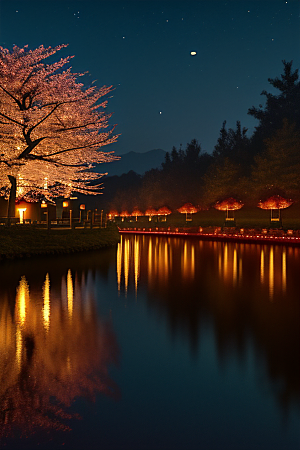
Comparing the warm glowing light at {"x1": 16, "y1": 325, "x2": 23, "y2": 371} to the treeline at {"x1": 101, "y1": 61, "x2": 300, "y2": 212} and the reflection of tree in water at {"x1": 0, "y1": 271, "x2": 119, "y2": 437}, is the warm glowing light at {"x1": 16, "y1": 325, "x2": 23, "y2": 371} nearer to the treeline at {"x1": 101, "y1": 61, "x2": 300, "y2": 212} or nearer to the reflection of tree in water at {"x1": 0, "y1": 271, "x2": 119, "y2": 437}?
the reflection of tree in water at {"x1": 0, "y1": 271, "x2": 119, "y2": 437}

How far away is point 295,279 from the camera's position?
42.5ft

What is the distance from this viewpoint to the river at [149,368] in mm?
3734

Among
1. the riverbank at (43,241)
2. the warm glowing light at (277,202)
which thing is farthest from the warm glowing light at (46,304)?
the warm glowing light at (277,202)

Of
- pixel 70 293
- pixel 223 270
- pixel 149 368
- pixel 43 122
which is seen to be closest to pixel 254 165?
pixel 43 122

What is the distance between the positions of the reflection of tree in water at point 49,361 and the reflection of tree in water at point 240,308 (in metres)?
1.54

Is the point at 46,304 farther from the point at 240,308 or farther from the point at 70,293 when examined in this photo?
the point at 240,308

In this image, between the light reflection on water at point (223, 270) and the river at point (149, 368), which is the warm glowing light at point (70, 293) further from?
the light reflection on water at point (223, 270)

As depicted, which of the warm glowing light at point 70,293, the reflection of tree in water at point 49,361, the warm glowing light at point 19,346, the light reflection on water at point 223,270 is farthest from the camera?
the light reflection on water at point 223,270

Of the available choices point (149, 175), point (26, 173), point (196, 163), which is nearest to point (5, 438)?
point (26, 173)

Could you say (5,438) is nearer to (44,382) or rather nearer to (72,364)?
(44,382)

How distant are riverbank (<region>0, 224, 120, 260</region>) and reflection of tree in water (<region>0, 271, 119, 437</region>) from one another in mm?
10312

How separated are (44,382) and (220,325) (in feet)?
12.1

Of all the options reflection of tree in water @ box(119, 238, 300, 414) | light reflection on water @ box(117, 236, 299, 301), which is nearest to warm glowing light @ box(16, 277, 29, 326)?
light reflection on water @ box(117, 236, 299, 301)

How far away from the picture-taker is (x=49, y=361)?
553 centimetres
